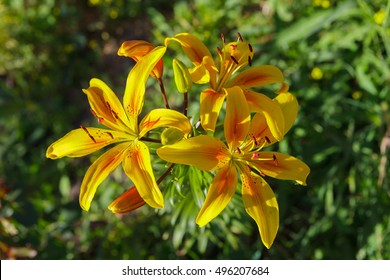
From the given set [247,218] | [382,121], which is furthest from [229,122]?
[382,121]

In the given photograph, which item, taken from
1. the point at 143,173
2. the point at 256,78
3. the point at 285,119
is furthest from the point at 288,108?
the point at 143,173

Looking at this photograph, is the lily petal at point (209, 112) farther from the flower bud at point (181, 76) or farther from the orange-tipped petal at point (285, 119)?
the orange-tipped petal at point (285, 119)

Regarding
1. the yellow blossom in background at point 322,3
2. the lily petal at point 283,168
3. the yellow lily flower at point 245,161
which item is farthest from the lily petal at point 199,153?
the yellow blossom in background at point 322,3

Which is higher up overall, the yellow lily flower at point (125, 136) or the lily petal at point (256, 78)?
the yellow lily flower at point (125, 136)

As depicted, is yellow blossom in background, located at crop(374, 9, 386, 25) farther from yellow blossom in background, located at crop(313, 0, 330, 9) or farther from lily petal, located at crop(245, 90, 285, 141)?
lily petal, located at crop(245, 90, 285, 141)

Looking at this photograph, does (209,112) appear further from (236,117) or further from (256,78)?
(256,78)

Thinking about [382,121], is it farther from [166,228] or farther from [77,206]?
[77,206]

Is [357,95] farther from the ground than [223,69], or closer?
closer

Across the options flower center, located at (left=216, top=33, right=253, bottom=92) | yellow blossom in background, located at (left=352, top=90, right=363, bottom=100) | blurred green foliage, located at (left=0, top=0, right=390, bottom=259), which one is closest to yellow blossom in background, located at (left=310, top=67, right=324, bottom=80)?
blurred green foliage, located at (left=0, top=0, right=390, bottom=259)
